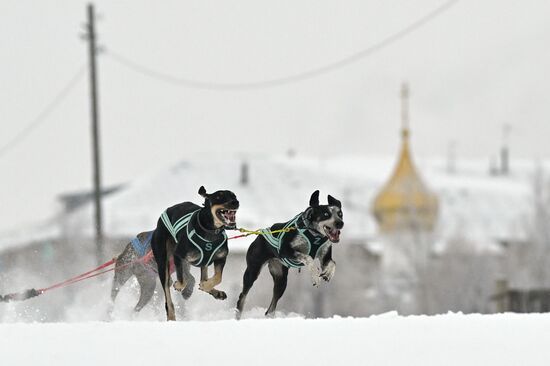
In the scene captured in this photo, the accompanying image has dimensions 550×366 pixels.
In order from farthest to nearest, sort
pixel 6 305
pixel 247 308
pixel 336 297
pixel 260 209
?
pixel 260 209 < pixel 336 297 < pixel 6 305 < pixel 247 308

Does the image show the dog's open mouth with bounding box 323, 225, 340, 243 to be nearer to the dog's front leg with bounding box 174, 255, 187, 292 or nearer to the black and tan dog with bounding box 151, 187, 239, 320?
the black and tan dog with bounding box 151, 187, 239, 320

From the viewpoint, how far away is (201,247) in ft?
34.5

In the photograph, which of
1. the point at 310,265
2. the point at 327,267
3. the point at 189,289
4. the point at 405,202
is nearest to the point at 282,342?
the point at 310,265

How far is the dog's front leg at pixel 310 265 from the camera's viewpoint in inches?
412

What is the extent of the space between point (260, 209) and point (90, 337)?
4116 inches

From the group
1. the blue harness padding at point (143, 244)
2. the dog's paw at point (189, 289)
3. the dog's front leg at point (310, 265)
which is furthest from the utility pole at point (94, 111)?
the dog's front leg at point (310, 265)

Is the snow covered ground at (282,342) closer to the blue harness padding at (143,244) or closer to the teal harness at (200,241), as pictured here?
the teal harness at (200,241)

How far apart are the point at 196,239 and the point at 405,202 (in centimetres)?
8529

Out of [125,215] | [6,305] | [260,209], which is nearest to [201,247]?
[6,305]

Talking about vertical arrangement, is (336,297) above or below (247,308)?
below

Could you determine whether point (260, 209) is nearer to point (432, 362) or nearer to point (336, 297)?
point (336, 297)

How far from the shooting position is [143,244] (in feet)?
38.3

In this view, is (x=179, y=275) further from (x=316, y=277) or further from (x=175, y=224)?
(x=316, y=277)

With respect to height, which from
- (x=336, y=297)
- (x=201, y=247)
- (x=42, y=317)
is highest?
(x=201, y=247)
